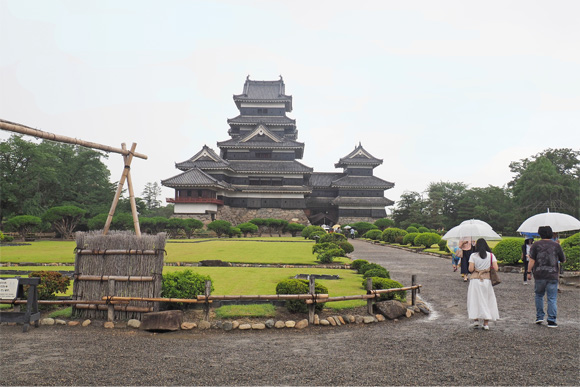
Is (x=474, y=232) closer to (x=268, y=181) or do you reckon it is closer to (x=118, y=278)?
(x=118, y=278)

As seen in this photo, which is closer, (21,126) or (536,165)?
(21,126)

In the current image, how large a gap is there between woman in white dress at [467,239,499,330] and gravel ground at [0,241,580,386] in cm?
30

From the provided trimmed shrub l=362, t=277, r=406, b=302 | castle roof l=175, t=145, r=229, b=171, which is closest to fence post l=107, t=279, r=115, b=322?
trimmed shrub l=362, t=277, r=406, b=302

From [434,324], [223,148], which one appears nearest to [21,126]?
[434,324]

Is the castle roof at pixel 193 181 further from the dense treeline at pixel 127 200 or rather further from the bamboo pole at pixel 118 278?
the bamboo pole at pixel 118 278

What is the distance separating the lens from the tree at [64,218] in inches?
1276

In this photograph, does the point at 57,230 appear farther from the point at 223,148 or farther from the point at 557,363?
the point at 557,363

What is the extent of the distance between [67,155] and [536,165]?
184 ft

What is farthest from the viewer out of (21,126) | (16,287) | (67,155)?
(67,155)

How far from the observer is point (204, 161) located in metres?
46.7

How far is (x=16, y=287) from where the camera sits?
7465mm

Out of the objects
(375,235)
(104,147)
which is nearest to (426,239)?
(375,235)

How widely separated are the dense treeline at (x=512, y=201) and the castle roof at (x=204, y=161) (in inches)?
946

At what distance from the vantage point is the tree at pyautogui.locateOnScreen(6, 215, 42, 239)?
29.5m
